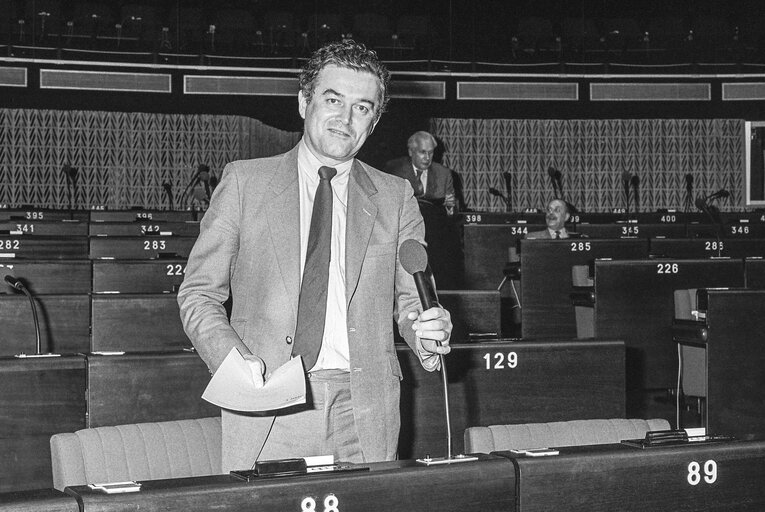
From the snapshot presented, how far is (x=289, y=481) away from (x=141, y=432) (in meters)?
0.98

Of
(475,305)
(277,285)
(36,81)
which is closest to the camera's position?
(277,285)

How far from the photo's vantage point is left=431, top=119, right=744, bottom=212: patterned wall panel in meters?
14.5

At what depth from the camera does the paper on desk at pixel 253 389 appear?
163 cm

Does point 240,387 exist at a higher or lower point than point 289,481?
higher

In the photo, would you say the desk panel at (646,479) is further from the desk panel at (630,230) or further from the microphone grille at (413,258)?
the desk panel at (630,230)

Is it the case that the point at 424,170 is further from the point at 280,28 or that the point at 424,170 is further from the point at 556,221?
the point at 280,28

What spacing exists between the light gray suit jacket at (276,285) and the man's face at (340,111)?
9 centimetres

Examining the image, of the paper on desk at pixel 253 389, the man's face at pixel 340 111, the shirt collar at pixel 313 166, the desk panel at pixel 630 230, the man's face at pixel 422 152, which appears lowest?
Result: the paper on desk at pixel 253 389

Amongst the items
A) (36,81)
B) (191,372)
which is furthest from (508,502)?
(36,81)

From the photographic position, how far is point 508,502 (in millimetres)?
1619

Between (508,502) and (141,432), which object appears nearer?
(508,502)

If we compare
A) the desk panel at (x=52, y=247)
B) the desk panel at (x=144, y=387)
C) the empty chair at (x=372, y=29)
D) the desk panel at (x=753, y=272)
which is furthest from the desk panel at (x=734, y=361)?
the empty chair at (x=372, y=29)

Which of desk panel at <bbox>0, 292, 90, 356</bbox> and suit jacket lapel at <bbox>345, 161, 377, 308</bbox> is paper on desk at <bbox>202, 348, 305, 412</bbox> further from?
desk panel at <bbox>0, 292, 90, 356</bbox>

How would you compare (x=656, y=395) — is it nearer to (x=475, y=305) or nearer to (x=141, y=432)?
(x=475, y=305)
